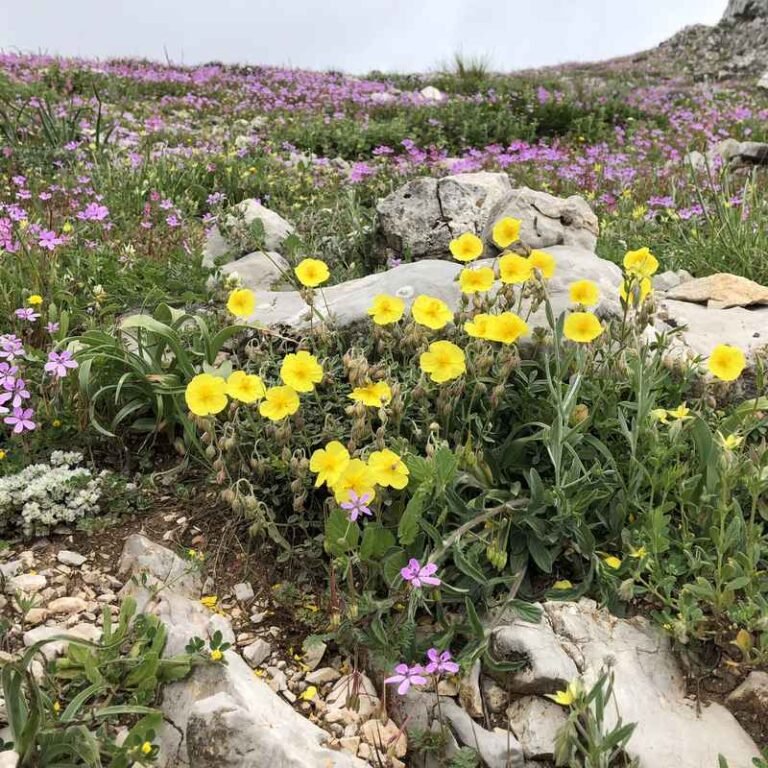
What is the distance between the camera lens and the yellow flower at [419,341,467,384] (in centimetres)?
260

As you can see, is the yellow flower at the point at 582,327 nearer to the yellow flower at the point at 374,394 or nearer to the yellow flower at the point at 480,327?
the yellow flower at the point at 480,327

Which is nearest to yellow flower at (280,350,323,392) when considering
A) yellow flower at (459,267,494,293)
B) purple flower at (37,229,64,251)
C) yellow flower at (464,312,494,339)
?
yellow flower at (464,312,494,339)

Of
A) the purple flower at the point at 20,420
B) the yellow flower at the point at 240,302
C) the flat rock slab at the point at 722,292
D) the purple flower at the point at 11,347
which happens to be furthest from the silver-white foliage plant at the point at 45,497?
the flat rock slab at the point at 722,292

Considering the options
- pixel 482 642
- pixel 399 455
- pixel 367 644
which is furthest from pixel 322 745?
pixel 399 455

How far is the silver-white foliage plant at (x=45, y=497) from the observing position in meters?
2.69

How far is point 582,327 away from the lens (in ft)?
8.62

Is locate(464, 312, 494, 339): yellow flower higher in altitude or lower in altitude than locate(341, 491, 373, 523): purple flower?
higher

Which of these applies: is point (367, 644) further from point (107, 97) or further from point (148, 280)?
point (107, 97)

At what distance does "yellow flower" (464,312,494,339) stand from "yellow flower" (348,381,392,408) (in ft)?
1.19

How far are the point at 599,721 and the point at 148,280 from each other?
319 cm

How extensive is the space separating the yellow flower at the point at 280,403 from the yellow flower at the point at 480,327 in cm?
65

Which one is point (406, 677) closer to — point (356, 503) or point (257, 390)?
point (356, 503)

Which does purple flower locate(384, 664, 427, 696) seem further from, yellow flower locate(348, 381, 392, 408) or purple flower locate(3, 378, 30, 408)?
purple flower locate(3, 378, 30, 408)

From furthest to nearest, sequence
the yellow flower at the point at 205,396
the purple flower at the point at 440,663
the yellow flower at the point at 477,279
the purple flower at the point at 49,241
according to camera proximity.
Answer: the purple flower at the point at 49,241 → the yellow flower at the point at 477,279 → the yellow flower at the point at 205,396 → the purple flower at the point at 440,663
